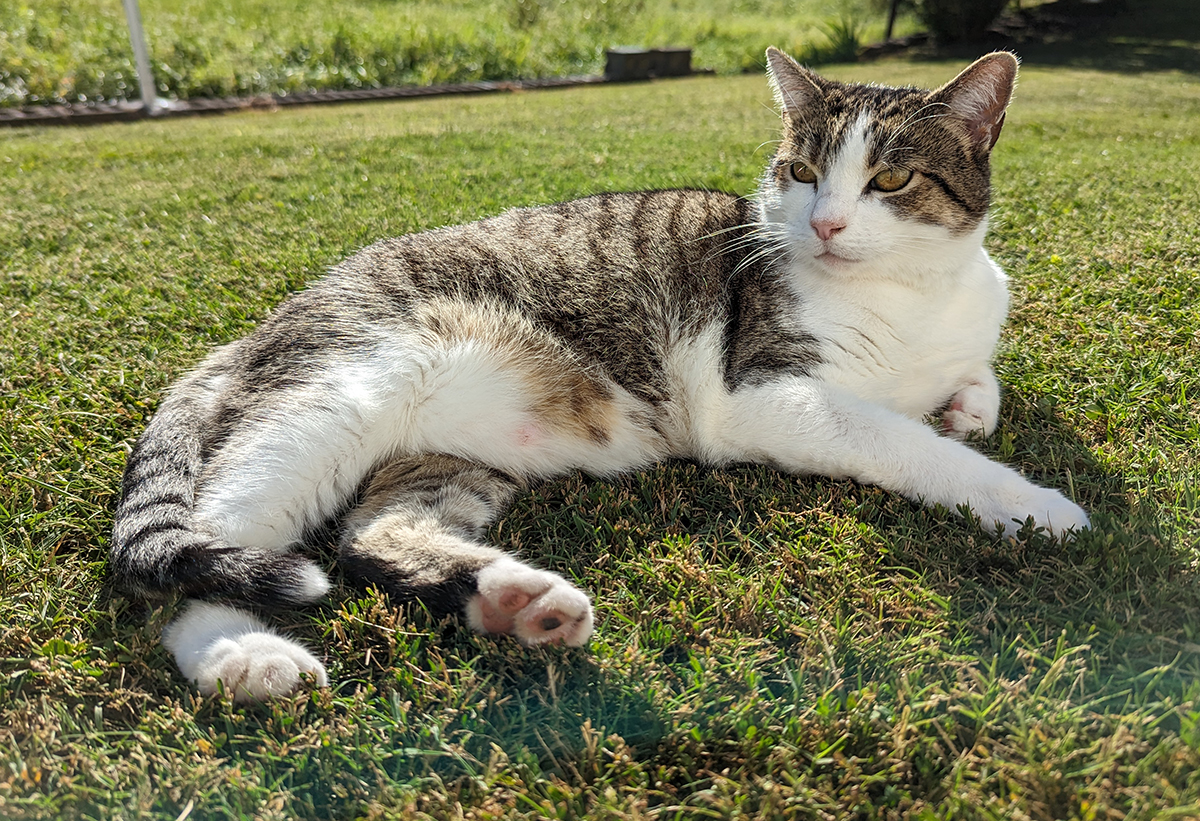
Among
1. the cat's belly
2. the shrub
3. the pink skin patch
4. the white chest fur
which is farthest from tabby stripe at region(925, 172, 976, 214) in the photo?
the shrub

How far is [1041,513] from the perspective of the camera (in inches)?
81.5

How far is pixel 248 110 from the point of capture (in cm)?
1103

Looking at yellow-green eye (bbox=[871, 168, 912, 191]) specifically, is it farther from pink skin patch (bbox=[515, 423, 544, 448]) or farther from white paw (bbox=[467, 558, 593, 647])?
white paw (bbox=[467, 558, 593, 647])

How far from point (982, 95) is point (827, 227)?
70cm

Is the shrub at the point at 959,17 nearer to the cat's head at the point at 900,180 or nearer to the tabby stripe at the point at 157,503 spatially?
the cat's head at the point at 900,180

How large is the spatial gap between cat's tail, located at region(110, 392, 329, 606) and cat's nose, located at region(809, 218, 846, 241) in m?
1.76

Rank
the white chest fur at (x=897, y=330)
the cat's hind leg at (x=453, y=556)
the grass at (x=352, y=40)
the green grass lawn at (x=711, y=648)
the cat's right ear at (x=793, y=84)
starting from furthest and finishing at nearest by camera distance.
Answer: the grass at (x=352, y=40), the cat's right ear at (x=793, y=84), the white chest fur at (x=897, y=330), the cat's hind leg at (x=453, y=556), the green grass lawn at (x=711, y=648)

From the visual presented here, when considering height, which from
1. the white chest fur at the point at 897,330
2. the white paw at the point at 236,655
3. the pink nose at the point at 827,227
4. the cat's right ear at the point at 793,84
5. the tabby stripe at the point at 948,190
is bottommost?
the white paw at the point at 236,655

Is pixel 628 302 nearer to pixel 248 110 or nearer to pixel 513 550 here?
pixel 513 550

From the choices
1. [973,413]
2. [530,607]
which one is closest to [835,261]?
[973,413]

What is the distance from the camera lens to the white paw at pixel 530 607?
5.85 ft

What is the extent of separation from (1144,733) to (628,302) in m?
1.86

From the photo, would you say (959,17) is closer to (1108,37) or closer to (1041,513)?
(1108,37)

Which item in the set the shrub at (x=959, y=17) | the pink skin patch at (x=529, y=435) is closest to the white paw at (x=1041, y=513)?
the pink skin patch at (x=529, y=435)
